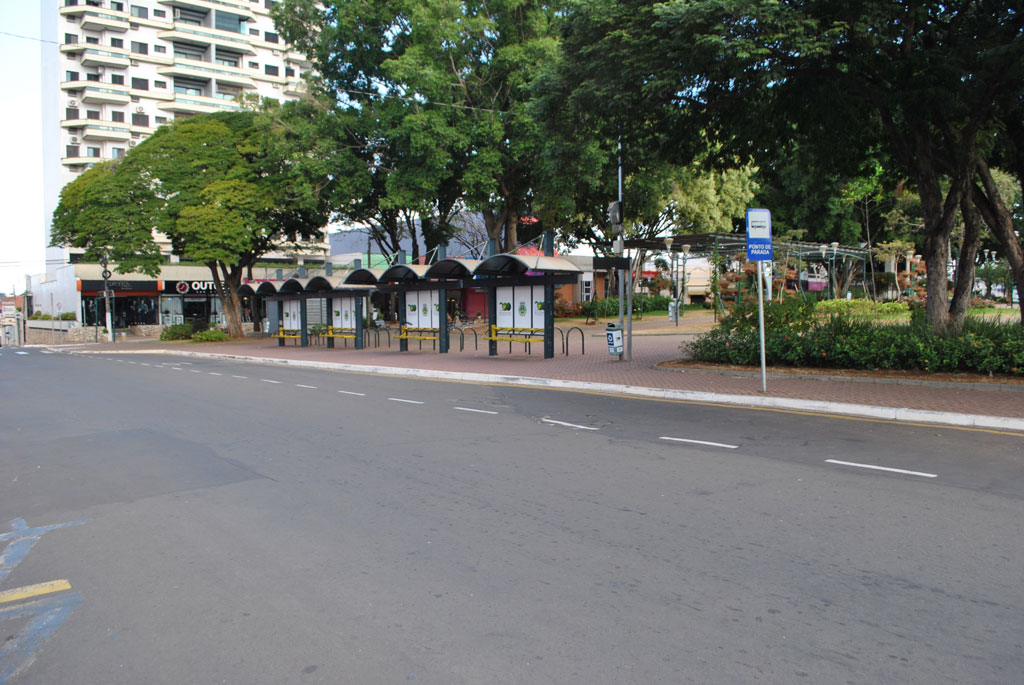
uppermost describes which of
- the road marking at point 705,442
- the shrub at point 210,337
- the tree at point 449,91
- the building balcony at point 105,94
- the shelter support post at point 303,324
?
the building balcony at point 105,94

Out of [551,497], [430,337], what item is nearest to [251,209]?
[430,337]

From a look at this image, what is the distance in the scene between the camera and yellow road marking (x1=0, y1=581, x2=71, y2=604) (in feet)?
15.2

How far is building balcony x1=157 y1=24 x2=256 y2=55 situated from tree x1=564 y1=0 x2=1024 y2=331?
64.4 metres

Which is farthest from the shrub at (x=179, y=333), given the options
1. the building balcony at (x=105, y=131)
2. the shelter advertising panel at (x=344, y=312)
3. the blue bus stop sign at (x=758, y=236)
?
the blue bus stop sign at (x=758, y=236)

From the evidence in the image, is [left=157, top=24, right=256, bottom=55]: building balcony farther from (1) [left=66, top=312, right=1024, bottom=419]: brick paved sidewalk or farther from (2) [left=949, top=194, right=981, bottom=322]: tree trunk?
(2) [left=949, top=194, right=981, bottom=322]: tree trunk

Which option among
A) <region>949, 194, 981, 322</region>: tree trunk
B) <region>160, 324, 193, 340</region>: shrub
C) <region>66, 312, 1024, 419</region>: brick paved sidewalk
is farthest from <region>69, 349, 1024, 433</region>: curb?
<region>160, 324, 193, 340</region>: shrub

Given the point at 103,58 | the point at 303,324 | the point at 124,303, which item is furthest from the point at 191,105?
the point at 303,324

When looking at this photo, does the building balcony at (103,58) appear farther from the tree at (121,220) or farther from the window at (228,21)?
the tree at (121,220)

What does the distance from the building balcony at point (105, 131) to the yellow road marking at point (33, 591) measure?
70.6 m

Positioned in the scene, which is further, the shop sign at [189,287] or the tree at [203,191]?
the shop sign at [189,287]

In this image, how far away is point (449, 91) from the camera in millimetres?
29266

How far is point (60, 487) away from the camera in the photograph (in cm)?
746

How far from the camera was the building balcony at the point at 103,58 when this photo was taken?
63.9 m

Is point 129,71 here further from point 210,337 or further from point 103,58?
point 210,337
